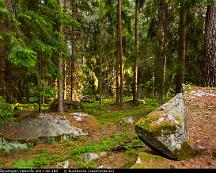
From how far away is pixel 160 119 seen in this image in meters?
8.01

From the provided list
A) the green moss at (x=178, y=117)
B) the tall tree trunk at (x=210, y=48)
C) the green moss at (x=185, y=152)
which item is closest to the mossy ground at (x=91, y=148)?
the green moss at (x=185, y=152)

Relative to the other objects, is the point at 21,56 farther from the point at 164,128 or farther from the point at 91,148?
the point at 164,128

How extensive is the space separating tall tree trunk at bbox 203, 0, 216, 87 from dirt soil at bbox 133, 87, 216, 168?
1080 mm

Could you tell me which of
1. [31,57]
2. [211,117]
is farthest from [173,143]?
[31,57]

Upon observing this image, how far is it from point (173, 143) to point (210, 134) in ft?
4.84

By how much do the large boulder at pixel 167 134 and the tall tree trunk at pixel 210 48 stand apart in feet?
16.0

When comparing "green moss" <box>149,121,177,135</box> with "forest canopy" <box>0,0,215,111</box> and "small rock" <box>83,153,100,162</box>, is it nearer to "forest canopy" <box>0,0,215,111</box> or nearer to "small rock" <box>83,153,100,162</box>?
"small rock" <box>83,153,100,162</box>

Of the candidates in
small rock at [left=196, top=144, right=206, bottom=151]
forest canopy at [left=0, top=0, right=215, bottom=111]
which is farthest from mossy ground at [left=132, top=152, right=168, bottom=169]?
forest canopy at [left=0, top=0, right=215, bottom=111]

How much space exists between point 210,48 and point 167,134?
581cm

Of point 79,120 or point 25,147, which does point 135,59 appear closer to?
point 79,120

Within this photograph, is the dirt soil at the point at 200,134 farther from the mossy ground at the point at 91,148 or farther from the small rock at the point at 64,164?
the small rock at the point at 64,164

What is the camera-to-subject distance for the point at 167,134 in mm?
7707

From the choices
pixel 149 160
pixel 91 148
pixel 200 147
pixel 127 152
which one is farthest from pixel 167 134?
pixel 91 148

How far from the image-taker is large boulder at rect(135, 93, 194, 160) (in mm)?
7684
